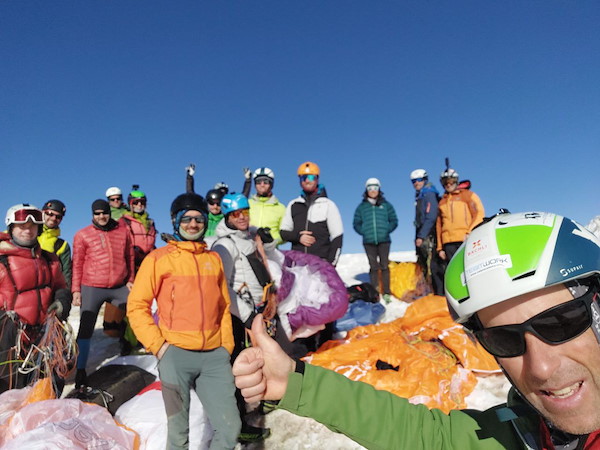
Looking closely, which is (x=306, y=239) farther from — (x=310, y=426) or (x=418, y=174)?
(x=418, y=174)

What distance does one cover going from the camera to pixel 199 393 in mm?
2992

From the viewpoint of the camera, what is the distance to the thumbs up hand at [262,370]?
1452 mm

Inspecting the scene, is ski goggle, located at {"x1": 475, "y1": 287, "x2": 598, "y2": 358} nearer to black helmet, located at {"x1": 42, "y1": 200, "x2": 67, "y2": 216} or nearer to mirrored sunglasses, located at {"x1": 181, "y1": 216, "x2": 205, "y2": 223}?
mirrored sunglasses, located at {"x1": 181, "y1": 216, "x2": 205, "y2": 223}

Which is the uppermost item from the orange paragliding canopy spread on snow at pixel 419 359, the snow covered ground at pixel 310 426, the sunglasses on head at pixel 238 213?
the sunglasses on head at pixel 238 213

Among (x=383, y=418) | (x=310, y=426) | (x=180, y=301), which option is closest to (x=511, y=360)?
(x=383, y=418)

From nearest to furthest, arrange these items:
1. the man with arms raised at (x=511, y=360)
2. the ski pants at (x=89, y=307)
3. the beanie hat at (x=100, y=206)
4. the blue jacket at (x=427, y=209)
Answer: the man with arms raised at (x=511, y=360)
the ski pants at (x=89, y=307)
the beanie hat at (x=100, y=206)
the blue jacket at (x=427, y=209)

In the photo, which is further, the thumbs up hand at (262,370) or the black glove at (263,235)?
the black glove at (263,235)

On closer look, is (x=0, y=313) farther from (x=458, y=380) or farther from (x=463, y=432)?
(x=458, y=380)

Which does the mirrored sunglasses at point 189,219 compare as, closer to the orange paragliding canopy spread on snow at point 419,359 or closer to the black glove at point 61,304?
the black glove at point 61,304

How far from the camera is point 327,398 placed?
1469 millimetres

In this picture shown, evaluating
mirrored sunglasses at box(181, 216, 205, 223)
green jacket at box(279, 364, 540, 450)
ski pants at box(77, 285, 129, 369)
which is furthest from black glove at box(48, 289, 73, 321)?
green jacket at box(279, 364, 540, 450)

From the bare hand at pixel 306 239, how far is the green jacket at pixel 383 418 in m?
4.01

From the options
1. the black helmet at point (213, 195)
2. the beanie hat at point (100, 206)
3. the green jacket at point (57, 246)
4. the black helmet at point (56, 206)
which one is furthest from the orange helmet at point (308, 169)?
the green jacket at point (57, 246)

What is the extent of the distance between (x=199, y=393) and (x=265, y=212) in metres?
3.47
